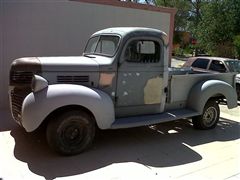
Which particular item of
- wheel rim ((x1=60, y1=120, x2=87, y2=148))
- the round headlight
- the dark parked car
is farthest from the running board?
the dark parked car

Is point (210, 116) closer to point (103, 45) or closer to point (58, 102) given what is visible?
point (103, 45)

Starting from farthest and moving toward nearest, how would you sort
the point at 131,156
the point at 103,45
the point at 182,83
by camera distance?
the point at 182,83 → the point at 103,45 → the point at 131,156

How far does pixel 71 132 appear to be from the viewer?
5.17 m

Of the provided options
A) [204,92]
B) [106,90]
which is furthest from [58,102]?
[204,92]

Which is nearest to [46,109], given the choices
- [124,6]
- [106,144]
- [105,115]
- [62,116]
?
[62,116]

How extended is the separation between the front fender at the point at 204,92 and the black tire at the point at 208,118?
0.79 feet

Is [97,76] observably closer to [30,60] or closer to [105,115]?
[105,115]

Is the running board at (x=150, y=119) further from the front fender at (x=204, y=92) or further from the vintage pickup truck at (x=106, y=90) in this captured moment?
the front fender at (x=204, y=92)

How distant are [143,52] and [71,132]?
2131 millimetres

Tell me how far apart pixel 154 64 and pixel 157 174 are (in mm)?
2291

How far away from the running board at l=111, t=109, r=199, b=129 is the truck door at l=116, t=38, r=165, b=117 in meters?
0.13

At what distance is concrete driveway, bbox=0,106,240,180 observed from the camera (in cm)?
465

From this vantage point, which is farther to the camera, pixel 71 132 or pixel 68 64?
pixel 68 64

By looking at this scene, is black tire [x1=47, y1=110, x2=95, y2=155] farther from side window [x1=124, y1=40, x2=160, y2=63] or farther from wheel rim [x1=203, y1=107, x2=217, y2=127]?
wheel rim [x1=203, y1=107, x2=217, y2=127]
